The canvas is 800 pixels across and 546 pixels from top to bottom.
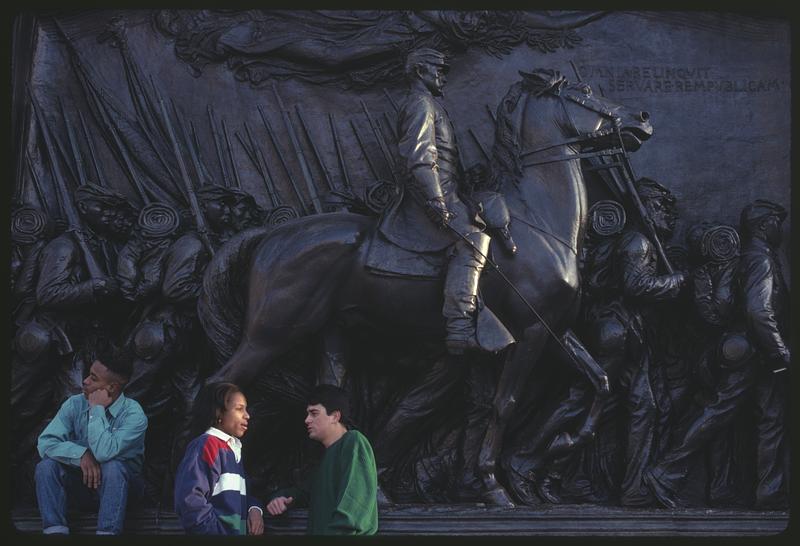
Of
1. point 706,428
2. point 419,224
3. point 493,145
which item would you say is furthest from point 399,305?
point 706,428

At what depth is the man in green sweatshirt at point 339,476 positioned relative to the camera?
802cm

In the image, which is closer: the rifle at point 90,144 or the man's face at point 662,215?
the man's face at point 662,215

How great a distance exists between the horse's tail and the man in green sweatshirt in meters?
1.68

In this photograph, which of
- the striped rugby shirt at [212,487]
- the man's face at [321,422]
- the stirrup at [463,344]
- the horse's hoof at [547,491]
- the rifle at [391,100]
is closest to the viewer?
the striped rugby shirt at [212,487]

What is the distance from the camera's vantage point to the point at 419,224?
9914 millimetres

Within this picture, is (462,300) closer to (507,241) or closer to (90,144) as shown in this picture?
(507,241)

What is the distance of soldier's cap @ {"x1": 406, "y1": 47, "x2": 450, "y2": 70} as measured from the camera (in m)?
10.2

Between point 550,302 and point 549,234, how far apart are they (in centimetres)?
45

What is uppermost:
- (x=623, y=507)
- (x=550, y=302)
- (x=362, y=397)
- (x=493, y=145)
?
(x=493, y=145)

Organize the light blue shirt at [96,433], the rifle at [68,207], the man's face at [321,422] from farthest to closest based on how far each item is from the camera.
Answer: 1. the rifle at [68,207]
2. the light blue shirt at [96,433]
3. the man's face at [321,422]

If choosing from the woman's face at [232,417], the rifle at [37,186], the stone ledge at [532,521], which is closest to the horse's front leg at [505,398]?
the stone ledge at [532,521]

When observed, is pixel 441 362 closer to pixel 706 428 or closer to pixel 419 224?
pixel 419 224

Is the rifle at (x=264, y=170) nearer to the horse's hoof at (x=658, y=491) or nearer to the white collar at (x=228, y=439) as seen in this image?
the white collar at (x=228, y=439)

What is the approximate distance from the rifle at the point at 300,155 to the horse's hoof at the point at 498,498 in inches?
91.5
